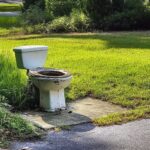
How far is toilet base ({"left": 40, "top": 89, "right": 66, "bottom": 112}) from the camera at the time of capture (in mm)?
7703

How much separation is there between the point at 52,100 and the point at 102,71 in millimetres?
2665

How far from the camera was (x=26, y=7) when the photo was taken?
24.3 metres

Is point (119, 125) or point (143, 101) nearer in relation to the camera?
point (119, 125)

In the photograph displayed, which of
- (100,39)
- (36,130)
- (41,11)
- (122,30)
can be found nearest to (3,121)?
(36,130)

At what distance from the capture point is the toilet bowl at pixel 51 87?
7574mm

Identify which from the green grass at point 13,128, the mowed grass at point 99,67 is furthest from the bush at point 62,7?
the green grass at point 13,128

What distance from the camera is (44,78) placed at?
758cm

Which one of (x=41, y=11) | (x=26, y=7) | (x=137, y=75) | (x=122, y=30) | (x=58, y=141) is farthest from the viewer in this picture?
(x=26, y=7)

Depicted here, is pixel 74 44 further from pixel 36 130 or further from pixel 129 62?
pixel 36 130

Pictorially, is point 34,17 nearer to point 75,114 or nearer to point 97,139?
point 75,114

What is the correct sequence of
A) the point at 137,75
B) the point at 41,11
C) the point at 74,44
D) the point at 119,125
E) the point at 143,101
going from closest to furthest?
the point at 119,125
the point at 143,101
the point at 137,75
the point at 74,44
the point at 41,11

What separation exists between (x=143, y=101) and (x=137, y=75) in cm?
158

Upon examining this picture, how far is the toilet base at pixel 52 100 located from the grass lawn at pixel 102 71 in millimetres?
394

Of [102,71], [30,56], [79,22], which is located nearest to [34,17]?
[79,22]
